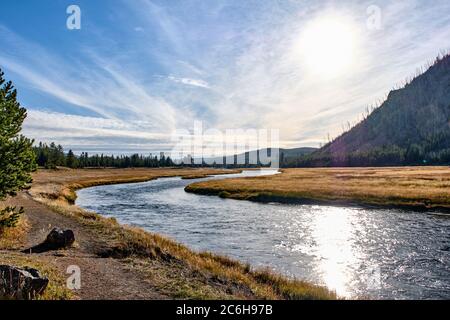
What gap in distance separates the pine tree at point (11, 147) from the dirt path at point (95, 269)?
3.96 metres

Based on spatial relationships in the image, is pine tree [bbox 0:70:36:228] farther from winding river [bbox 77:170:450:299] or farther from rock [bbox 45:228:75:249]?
winding river [bbox 77:170:450:299]

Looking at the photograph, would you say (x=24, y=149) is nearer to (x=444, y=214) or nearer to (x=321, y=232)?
(x=321, y=232)

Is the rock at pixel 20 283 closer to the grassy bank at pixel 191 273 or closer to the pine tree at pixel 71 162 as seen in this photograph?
the grassy bank at pixel 191 273

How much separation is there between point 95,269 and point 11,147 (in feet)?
29.2

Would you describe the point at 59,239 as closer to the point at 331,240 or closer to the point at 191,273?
the point at 191,273

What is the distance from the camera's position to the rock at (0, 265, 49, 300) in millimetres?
10352

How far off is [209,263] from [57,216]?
63.7ft

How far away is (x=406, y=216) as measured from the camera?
3847cm

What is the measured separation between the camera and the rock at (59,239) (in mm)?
19375

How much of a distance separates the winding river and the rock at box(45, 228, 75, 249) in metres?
9.62

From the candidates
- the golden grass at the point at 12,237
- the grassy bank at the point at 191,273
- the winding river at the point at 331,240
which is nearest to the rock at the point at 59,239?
the grassy bank at the point at 191,273

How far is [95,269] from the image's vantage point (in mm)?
15414

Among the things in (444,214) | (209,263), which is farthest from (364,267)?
(444,214)

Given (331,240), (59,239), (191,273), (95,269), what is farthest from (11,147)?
(331,240)
